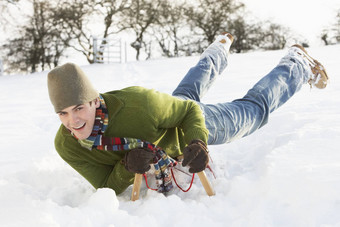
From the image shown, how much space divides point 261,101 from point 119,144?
45.2 inches

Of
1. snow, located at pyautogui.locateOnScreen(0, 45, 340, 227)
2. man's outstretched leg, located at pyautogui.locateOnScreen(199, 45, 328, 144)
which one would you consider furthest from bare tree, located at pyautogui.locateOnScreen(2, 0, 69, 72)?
man's outstretched leg, located at pyautogui.locateOnScreen(199, 45, 328, 144)

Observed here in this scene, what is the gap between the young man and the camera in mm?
1558

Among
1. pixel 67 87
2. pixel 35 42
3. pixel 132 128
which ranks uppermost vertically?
pixel 67 87

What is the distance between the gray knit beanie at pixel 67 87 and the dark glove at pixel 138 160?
1.09ft

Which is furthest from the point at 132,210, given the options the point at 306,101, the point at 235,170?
the point at 306,101

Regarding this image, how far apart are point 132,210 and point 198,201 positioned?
0.33 meters

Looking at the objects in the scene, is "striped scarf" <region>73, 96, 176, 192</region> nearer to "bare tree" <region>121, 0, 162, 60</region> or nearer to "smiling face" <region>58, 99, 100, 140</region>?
"smiling face" <region>58, 99, 100, 140</region>

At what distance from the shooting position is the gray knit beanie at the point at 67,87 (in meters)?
1.53

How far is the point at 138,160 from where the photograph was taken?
1631mm

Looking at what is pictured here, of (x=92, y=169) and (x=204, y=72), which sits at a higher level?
(x=204, y=72)

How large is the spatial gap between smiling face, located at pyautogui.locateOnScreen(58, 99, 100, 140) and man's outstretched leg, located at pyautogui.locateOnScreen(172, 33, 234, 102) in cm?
87

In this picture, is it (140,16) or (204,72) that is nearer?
(204,72)

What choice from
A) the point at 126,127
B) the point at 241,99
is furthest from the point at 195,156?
the point at 241,99

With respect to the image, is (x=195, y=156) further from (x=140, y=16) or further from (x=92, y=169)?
(x=140, y=16)
